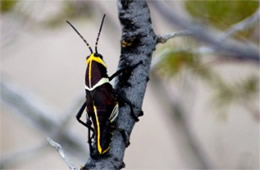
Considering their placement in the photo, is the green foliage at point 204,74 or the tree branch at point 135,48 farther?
the green foliage at point 204,74

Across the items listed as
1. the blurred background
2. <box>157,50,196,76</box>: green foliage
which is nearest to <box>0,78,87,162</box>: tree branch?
the blurred background

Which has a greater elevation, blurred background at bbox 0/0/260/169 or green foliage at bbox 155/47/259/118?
Result: blurred background at bbox 0/0/260/169

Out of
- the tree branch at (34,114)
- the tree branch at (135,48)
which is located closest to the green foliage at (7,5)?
the tree branch at (34,114)

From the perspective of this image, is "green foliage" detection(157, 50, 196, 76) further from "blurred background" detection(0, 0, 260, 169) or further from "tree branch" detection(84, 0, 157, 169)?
"tree branch" detection(84, 0, 157, 169)

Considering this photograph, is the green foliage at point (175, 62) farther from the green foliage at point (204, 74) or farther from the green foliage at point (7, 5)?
the green foliage at point (7, 5)

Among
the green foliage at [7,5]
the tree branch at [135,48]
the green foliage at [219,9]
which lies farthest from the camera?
the green foliage at [7,5]

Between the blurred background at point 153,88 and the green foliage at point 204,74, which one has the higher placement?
the blurred background at point 153,88

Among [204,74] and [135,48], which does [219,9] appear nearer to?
[204,74]

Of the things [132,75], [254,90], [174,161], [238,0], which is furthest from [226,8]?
[174,161]
